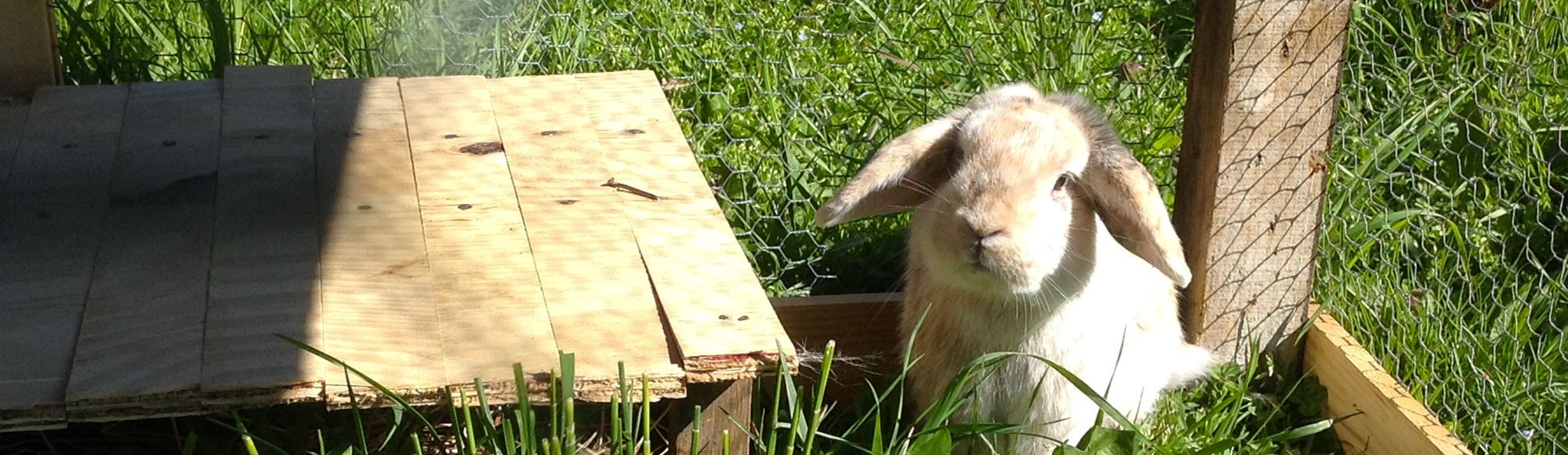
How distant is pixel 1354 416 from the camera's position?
3.01m

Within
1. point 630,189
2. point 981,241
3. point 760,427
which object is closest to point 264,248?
point 630,189

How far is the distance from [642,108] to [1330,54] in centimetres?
132

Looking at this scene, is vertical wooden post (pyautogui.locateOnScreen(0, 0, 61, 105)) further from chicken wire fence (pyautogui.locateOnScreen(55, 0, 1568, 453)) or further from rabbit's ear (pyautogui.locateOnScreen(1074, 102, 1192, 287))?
rabbit's ear (pyautogui.locateOnScreen(1074, 102, 1192, 287))

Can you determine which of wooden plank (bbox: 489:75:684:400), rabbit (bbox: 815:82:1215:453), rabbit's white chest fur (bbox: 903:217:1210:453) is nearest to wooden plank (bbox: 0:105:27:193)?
wooden plank (bbox: 489:75:684:400)

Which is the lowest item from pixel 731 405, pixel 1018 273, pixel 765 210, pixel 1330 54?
pixel 765 210

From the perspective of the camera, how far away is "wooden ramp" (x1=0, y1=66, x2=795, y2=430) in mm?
2057

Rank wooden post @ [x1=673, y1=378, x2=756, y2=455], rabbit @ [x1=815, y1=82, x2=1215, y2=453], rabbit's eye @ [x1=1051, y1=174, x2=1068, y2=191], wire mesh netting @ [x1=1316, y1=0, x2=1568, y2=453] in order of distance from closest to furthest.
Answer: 1. wooden post @ [x1=673, y1=378, x2=756, y2=455]
2. rabbit @ [x1=815, y1=82, x2=1215, y2=453]
3. rabbit's eye @ [x1=1051, y1=174, x2=1068, y2=191]
4. wire mesh netting @ [x1=1316, y1=0, x2=1568, y2=453]

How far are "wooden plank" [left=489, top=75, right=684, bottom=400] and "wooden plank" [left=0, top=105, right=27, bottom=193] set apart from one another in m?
0.84

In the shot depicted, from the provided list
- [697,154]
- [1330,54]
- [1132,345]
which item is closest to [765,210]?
[697,154]

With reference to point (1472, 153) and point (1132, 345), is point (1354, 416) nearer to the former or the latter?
point (1132, 345)

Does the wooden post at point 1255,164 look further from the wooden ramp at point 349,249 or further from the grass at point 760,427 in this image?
the wooden ramp at point 349,249

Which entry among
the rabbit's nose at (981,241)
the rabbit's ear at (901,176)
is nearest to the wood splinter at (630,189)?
the rabbit's ear at (901,176)

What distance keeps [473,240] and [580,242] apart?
0.17m

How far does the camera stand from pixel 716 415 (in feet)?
7.57
